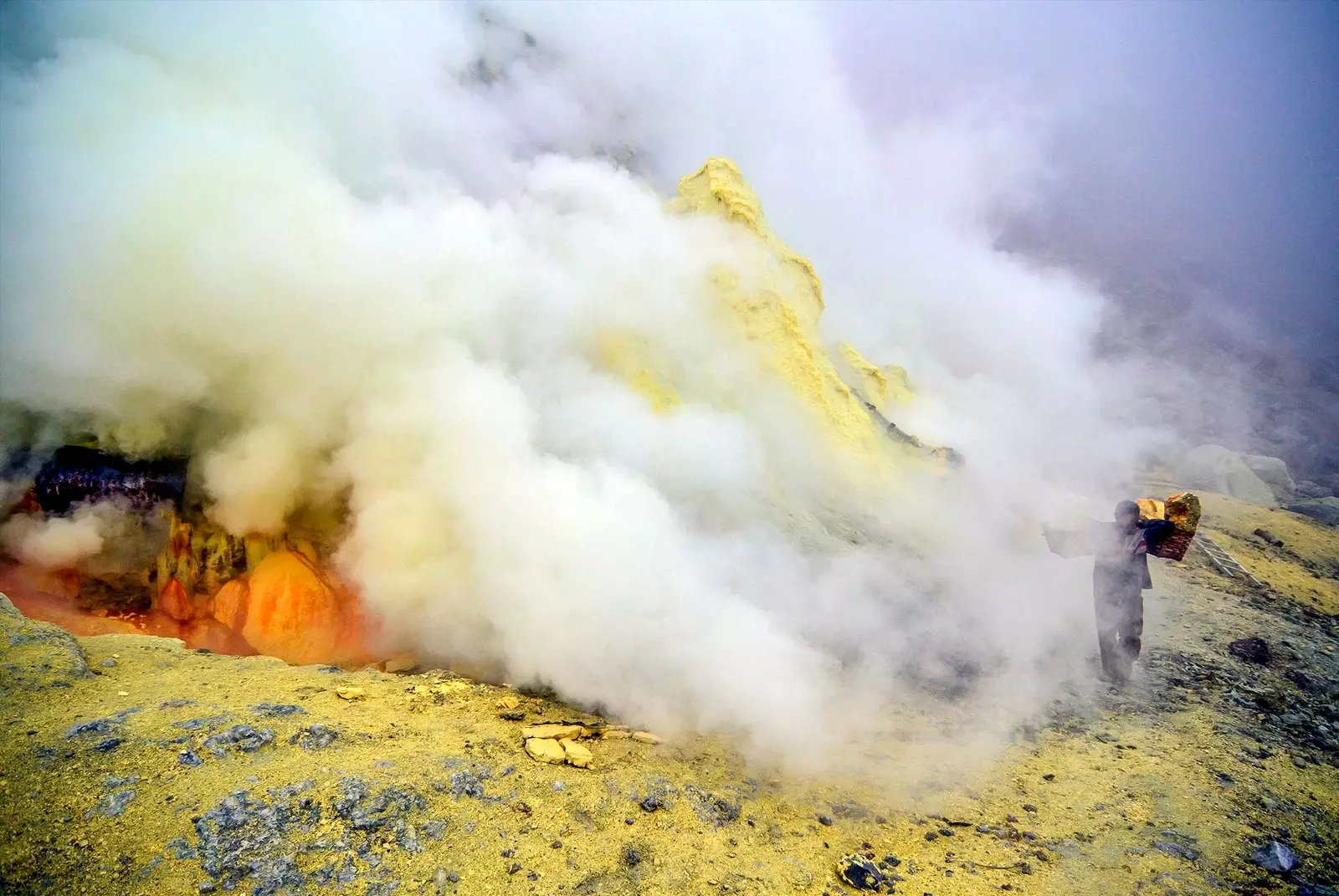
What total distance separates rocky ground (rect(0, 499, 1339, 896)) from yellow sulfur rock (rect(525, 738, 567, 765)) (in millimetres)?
48

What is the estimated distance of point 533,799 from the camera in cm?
271

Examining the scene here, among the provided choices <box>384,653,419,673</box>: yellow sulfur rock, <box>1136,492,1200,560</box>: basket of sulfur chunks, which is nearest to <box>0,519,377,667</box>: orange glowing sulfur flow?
<box>384,653,419,673</box>: yellow sulfur rock

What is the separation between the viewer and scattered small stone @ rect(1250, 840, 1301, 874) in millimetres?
2641

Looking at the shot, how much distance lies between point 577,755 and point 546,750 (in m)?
0.17

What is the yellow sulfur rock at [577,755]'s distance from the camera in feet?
9.99

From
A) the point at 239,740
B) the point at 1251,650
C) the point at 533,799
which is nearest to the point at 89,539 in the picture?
the point at 239,740

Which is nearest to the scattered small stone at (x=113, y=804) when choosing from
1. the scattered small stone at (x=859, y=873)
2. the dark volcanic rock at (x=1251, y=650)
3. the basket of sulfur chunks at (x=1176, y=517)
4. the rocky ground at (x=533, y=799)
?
the rocky ground at (x=533, y=799)

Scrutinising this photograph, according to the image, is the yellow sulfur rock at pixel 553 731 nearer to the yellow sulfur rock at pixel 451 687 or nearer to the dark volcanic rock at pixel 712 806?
the yellow sulfur rock at pixel 451 687

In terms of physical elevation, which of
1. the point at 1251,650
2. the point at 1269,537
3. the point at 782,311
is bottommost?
the point at 1251,650

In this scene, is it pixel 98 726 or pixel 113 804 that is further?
pixel 98 726

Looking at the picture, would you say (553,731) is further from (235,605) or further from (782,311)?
(782,311)

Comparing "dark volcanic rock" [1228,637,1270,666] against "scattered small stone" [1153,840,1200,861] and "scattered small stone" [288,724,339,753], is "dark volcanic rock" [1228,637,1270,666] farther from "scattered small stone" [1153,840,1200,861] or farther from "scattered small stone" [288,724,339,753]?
"scattered small stone" [288,724,339,753]

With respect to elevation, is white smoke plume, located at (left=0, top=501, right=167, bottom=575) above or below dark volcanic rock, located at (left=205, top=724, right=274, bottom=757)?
above

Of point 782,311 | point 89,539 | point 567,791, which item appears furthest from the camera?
point 782,311
